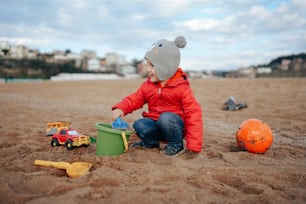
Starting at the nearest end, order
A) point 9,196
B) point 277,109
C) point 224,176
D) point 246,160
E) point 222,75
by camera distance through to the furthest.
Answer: point 9,196
point 224,176
point 246,160
point 277,109
point 222,75

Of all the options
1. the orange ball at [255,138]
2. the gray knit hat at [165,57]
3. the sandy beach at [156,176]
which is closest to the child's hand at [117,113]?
the sandy beach at [156,176]

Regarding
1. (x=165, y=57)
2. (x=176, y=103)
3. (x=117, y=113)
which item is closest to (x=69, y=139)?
(x=117, y=113)

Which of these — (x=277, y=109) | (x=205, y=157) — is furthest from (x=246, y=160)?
(x=277, y=109)

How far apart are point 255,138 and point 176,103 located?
926 millimetres

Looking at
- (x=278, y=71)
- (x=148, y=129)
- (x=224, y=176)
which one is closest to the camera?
(x=224, y=176)

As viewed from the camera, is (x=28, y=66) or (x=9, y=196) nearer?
(x=9, y=196)

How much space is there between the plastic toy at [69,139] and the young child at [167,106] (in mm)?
491

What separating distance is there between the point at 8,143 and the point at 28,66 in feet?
173

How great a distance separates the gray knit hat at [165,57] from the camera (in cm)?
328

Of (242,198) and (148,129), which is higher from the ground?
(148,129)

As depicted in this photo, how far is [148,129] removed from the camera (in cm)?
326

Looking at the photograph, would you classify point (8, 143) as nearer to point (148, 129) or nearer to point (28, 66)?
point (148, 129)

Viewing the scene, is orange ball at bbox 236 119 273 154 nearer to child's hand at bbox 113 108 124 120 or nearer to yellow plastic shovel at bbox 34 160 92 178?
child's hand at bbox 113 108 124 120

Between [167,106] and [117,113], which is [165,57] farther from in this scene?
Result: [117,113]
